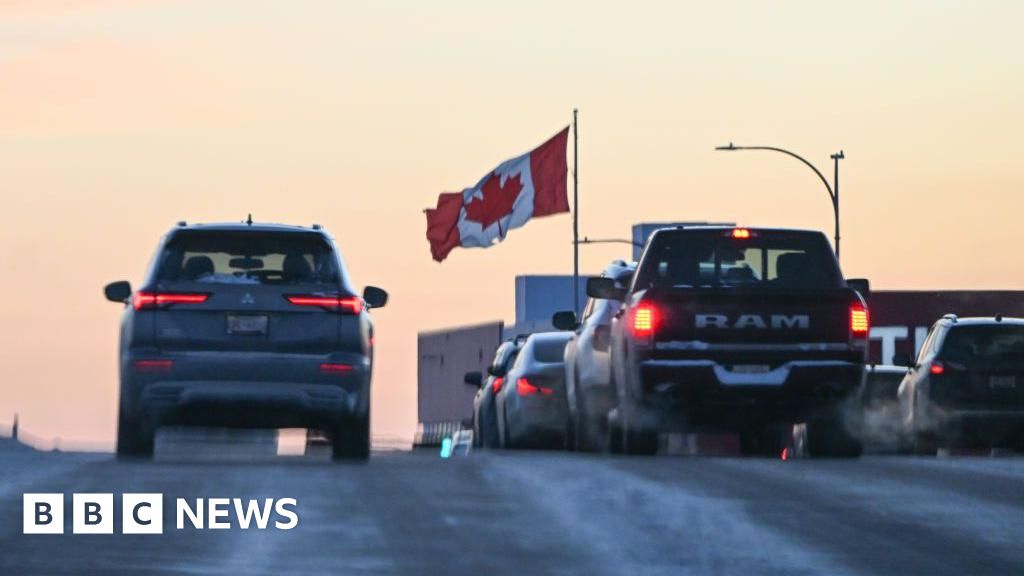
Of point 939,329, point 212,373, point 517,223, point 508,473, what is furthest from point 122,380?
point 517,223

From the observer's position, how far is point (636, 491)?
14164 mm

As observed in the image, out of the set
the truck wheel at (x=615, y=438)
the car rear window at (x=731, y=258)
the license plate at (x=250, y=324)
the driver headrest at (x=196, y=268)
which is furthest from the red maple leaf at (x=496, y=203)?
the license plate at (x=250, y=324)

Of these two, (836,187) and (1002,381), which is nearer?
(1002,381)

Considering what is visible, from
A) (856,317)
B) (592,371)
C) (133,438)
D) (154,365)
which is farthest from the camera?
(592,371)

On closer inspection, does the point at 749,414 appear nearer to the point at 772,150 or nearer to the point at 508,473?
the point at 508,473

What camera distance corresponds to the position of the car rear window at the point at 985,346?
955 inches

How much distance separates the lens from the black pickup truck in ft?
62.7

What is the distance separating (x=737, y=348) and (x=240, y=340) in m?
4.08

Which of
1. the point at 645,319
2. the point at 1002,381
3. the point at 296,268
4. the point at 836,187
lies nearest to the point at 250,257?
the point at 296,268

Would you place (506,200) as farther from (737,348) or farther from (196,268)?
(196,268)

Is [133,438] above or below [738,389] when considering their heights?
below

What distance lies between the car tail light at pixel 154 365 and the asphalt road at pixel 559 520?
2.43 feet

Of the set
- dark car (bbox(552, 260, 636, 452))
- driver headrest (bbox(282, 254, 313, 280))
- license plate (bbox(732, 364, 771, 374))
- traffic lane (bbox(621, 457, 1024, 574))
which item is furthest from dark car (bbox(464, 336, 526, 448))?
traffic lane (bbox(621, 457, 1024, 574))

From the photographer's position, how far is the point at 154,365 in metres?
17.7
